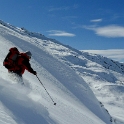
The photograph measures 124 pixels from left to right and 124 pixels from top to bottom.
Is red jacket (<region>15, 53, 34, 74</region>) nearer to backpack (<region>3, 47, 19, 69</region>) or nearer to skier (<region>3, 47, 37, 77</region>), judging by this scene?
skier (<region>3, 47, 37, 77</region>)

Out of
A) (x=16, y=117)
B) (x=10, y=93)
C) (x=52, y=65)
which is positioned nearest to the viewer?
(x=16, y=117)

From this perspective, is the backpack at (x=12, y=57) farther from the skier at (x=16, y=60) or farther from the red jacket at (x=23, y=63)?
the red jacket at (x=23, y=63)

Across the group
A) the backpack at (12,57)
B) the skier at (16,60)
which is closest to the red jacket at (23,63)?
the skier at (16,60)

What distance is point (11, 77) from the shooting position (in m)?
8.73

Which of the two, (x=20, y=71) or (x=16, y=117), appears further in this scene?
(x=20, y=71)

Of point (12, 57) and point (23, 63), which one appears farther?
point (23, 63)

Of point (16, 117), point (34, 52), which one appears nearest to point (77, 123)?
point (16, 117)

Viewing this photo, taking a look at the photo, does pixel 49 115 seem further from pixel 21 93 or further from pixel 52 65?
pixel 52 65

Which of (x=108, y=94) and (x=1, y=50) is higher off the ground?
(x=108, y=94)

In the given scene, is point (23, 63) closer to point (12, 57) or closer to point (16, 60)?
→ point (16, 60)

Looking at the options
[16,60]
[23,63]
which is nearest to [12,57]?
[16,60]

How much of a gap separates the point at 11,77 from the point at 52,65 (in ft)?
40.9

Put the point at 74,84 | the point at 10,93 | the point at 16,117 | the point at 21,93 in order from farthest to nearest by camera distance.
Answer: the point at 74,84, the point at 21,93, the point at 10,93, the point at 16,117

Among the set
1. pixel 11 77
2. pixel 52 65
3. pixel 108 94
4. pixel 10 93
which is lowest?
pixel 10 93
